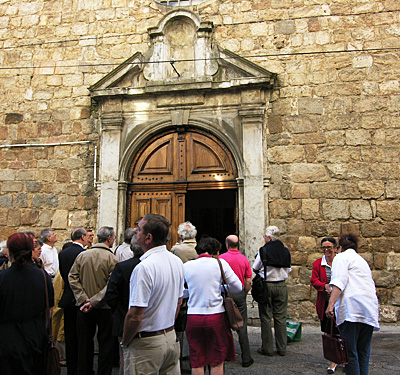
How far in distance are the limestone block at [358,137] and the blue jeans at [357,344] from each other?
385 cm

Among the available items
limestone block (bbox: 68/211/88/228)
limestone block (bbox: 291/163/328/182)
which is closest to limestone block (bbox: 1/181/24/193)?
limestone block (bbox: 68/211/88/228)

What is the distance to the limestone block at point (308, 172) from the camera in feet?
20.9

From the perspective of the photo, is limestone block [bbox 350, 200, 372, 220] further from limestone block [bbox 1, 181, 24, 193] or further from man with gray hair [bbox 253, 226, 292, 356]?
limestone block [bbox 1, 181, 24, 193]

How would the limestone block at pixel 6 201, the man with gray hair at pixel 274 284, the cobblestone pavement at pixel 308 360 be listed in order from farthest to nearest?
the limestone block at pixel 6 201
the man with gray hair at pixel 274 284
the cobblestone pavement at pixel 308 360

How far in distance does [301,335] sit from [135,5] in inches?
269

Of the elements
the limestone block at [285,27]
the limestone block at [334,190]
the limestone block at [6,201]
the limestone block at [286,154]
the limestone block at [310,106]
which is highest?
the limestone block at [285,27]

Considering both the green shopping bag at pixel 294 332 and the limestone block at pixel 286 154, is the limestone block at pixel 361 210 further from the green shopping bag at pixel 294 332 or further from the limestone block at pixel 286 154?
A: the green shopping bag at pixel 294 332

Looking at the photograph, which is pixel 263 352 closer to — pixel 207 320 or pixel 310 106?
pixel 207 320

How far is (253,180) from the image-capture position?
6.50m

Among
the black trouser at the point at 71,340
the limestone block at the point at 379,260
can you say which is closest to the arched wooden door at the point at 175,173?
the limestone block at the point at 379,260

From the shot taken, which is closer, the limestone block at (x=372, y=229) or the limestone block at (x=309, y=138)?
the limestone block at (x=372, y=229)

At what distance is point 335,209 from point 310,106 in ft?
6.12

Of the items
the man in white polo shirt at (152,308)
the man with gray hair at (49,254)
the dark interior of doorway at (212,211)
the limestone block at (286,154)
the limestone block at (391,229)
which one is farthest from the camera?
the dark interior of doorway at (212,211)

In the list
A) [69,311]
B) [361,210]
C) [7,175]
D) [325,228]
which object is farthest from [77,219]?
[361,210]
